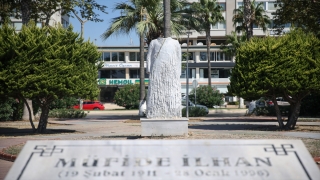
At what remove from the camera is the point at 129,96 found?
4862cm

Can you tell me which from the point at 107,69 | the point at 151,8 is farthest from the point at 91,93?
Result: the point at 107,69

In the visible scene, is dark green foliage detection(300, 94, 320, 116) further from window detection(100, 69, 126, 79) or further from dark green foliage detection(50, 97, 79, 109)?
window detection(100, 69, 126, 79)

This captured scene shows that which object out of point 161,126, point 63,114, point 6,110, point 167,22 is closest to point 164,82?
point 161,126

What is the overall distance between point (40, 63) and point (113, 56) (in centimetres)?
4766

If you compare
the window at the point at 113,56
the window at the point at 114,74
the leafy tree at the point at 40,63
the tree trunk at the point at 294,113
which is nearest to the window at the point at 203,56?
the window at the point at 113,56

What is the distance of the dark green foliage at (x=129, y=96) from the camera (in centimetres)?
4816

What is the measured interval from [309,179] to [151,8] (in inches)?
949

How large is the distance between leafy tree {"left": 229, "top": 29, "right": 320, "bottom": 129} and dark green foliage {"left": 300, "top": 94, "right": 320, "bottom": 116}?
625 inches

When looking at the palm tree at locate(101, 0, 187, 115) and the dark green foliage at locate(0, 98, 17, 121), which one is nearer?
the palm tree at locate(101, 0, 187, 115)

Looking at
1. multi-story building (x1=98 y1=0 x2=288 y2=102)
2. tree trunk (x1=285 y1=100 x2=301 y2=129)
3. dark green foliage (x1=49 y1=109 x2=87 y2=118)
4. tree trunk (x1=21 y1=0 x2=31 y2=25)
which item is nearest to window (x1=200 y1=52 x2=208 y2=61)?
multi-story building (x1=98 y1=0 x2=288 y2=102)

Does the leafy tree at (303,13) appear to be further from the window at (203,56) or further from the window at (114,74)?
the window at (114,74)

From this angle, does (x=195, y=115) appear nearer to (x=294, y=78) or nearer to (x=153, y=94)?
(x=294, y=78)

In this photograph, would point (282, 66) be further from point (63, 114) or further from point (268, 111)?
point (63, 114)

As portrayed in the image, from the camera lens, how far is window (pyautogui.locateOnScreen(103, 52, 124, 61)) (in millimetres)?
65125
